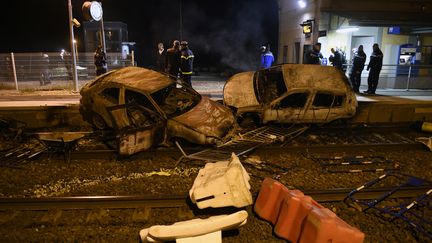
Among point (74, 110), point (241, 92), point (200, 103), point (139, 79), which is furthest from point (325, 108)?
point (74, 110)

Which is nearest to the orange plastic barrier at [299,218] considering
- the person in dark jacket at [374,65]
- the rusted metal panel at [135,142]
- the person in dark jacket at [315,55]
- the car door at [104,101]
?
the rusted metal panel at [135,142]

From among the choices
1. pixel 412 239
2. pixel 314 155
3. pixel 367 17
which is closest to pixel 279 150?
pixel 314 155

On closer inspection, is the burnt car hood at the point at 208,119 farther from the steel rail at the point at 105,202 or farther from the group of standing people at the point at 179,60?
the group of standing people at the point at 179,60

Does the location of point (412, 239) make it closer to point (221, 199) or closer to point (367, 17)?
point (221, 199)

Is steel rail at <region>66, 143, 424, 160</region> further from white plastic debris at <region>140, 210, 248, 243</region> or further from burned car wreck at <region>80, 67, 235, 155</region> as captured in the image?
white plastic debris at <region>140, 210, 248, 243</region>

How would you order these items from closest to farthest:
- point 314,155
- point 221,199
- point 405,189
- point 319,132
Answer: point 221,199 → point 405,189 → point 314,155 → point 319,132

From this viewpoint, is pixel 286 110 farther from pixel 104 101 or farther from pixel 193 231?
pixel 193 231

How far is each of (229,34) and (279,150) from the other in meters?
27.4

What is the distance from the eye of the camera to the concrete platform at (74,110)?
30.9 feet

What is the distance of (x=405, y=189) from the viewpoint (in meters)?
5.61

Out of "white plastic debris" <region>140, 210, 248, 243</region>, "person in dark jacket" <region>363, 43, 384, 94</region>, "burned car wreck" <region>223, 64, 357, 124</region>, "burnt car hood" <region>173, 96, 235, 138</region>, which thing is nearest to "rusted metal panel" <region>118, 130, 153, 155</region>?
"burnt car hood" <region>173, 96, 235, 138</region>

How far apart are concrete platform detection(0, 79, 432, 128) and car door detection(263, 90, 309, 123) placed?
241cm

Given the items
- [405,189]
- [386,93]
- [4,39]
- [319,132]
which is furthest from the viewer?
[4,39]

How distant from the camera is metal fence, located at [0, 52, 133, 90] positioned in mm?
14828
